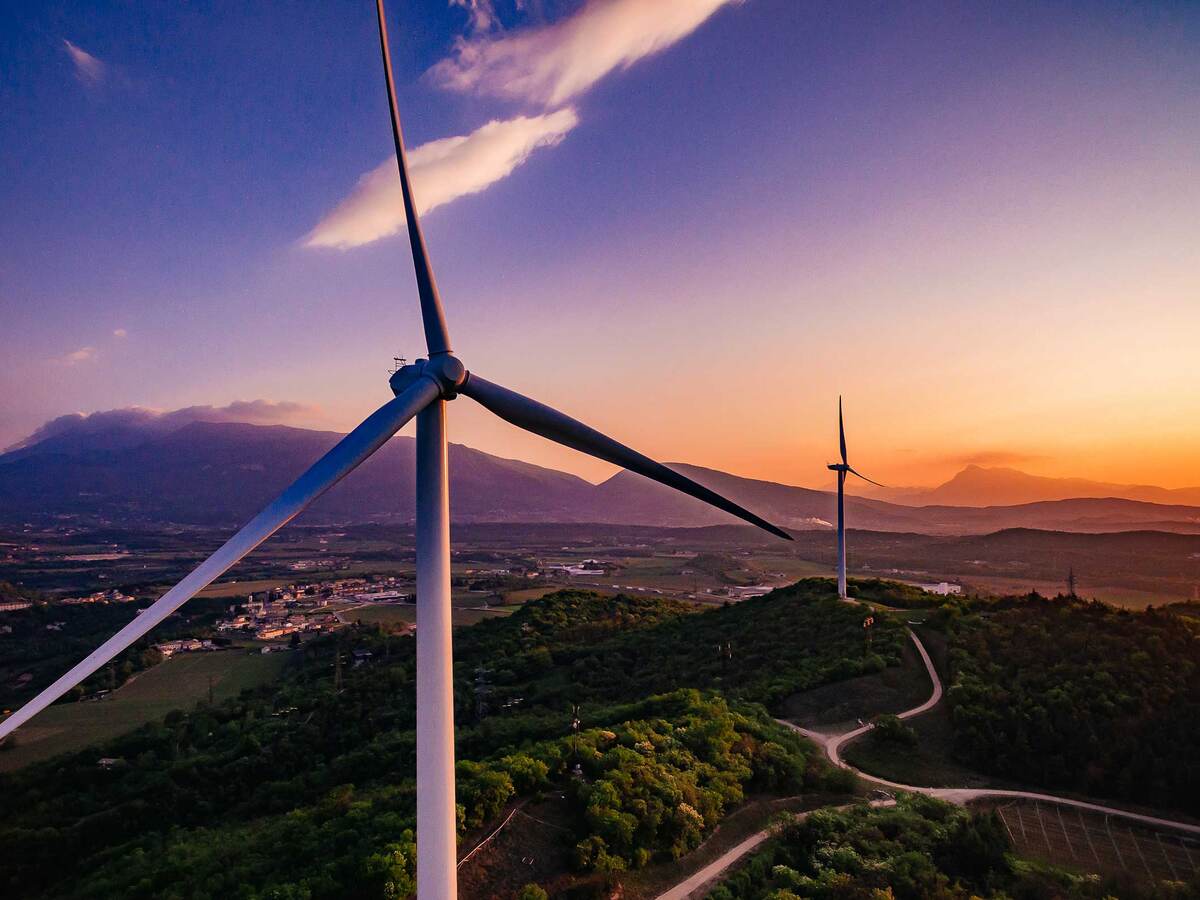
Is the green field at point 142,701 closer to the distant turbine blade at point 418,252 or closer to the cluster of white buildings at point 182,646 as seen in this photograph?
the cluster of white buildings at point 182,646

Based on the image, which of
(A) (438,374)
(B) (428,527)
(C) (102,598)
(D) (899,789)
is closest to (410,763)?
(D) (899,789)

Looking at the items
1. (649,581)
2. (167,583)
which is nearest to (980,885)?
(649,581)

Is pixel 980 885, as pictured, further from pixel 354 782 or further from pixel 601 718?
pixel 354 782

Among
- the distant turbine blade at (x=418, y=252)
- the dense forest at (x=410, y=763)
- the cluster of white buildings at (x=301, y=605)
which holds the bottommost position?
the cluster of white buildings at (x=301, y=605)

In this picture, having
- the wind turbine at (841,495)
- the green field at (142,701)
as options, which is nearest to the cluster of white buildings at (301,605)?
the green field at (142,701)

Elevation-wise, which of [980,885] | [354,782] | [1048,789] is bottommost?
[354,782]

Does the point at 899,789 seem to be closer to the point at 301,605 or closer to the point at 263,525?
the point at 263,525
